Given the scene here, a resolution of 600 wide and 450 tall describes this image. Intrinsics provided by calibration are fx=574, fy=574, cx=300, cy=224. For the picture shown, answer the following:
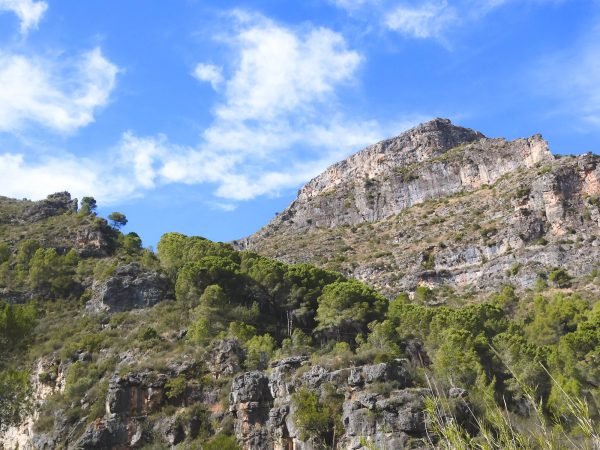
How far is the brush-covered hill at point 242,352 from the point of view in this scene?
25.6 metres

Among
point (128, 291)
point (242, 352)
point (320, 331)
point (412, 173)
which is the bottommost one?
point (242, 352)

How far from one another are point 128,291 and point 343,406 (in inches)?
1173

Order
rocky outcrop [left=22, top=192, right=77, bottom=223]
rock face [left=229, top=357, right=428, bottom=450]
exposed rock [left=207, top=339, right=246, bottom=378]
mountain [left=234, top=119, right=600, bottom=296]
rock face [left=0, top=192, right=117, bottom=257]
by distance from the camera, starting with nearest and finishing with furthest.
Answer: rock face [left=229, top=357, right=428, bottom=450]
exposed rock [left=207, top=339, right=246, bottom=378]
rock face [left=0, top=192, right=117, bottom=257]
rocky outcrop [left=22, top=192, right=77, bottom=223]
mountain [left=234, top=119, right=600, bottom=296]

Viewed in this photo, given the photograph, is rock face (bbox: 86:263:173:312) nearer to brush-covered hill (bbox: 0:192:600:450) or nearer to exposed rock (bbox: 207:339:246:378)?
brush-covered hill (bbox: 0:192:600:450)

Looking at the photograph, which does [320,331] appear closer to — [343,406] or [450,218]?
[343,406]

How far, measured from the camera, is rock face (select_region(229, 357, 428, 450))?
2442 centimetres

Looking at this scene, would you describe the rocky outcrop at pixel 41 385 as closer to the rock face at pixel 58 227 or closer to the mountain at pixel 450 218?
the rock face at pixel 58 227

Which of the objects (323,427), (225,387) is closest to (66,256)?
(225,387)

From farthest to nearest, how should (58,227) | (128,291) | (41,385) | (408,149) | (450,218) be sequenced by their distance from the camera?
(408,149) → (450,218) → (58,227) → (128,291) → (41,385)

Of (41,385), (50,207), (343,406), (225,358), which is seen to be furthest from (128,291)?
(50,207)

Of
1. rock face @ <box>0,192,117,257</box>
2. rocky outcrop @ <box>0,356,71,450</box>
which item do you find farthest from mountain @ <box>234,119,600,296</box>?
rocky outcrop @ <box>0,356,71,450</box>

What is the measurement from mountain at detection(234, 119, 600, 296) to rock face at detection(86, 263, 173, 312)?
36.9 meters

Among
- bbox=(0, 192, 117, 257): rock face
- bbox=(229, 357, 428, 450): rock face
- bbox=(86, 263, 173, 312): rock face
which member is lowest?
bbox=(229, 357, 428, 450): rock face

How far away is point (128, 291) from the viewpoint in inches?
2003
